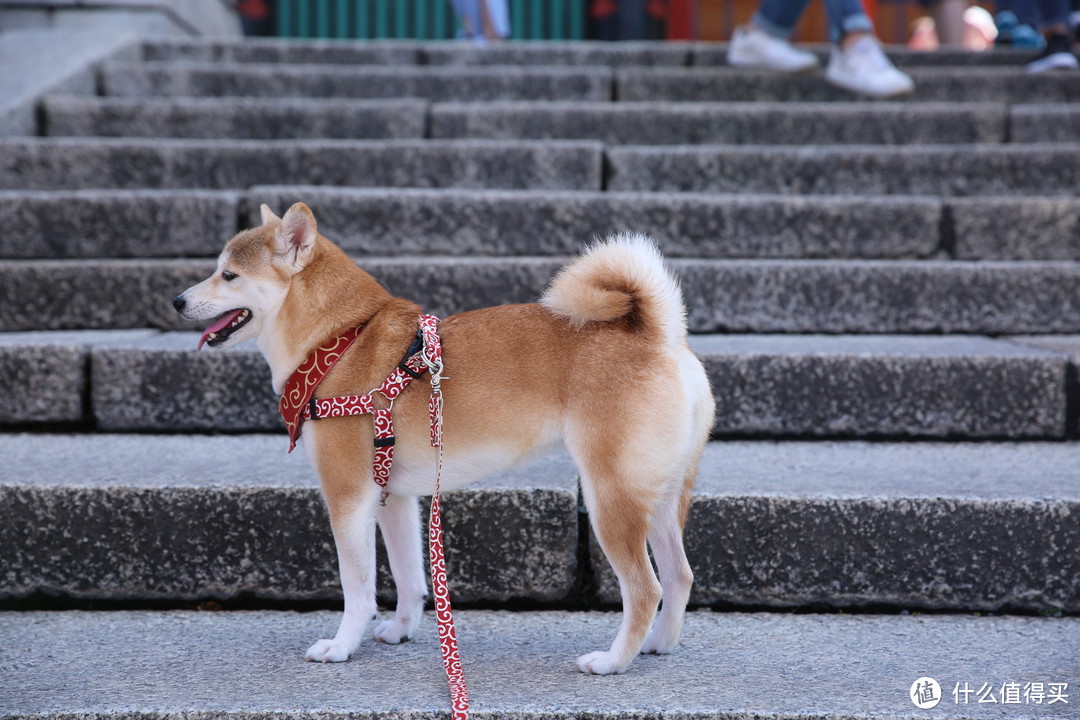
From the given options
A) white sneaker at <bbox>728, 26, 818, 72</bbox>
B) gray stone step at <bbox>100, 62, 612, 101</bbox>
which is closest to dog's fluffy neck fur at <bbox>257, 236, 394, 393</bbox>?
gray stone step at <bbox>100, 62, 612, 101</bbox>

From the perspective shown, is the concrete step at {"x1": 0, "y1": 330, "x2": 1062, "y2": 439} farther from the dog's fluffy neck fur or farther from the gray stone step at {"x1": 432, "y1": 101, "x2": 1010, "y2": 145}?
the gray stone step at {"x1": 432, "y1": 101, "x2": 1010, "y2": 145}

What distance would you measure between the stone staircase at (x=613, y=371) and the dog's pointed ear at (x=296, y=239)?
0.65 meters

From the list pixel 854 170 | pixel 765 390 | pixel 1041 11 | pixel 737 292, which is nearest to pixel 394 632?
pixel 765 390

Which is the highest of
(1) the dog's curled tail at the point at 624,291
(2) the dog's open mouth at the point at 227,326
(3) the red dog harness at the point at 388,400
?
(1) the dog's curled tail at the point at 624,291

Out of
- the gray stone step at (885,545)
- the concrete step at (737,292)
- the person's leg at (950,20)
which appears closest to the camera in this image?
the gray stone step at (885,545)

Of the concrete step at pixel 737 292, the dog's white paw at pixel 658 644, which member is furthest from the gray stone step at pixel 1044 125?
the dog's white paw at pixel 658 644

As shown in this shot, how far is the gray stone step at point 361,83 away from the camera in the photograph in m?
5.49

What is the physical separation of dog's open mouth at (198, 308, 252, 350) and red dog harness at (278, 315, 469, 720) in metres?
0.19

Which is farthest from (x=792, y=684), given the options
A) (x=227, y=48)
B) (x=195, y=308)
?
(x=227, y=48)

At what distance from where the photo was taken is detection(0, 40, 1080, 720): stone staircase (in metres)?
2.17

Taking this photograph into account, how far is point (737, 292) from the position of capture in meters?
3.66

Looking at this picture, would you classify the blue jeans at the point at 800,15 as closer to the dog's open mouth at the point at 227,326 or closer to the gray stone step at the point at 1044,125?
the gray stone step at the point at 1044,125

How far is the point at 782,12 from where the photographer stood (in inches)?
214

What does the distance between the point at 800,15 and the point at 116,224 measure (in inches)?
154
